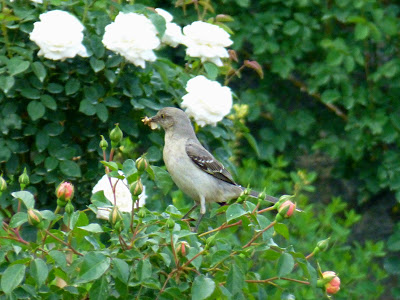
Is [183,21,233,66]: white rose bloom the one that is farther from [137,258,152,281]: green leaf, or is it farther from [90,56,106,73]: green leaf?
[137,258,152,281]: green leaf

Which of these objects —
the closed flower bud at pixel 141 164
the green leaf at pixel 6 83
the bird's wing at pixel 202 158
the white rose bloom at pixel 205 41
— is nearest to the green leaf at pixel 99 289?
the closed flower bud at pixel 141 164

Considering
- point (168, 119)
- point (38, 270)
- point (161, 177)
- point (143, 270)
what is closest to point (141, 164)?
point (143, 270)

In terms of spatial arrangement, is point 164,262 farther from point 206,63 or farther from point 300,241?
point 300,241

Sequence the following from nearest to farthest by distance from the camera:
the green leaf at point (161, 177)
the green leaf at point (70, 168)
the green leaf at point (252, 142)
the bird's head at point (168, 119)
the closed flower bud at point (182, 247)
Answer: the closed flower bud at point (182, 247)
the green leaf at point (161, 177)
the green leaf at point (70, 168)
the bird's head at point (168, 119)
the green leaf at point (252, 142)

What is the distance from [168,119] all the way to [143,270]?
4.51 feet

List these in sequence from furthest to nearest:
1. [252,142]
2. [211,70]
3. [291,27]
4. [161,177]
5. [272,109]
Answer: [272,109]
[291,27]
[252,142]
[211,70]
[161,177]

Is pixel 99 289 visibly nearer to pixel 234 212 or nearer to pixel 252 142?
pixel 234 212

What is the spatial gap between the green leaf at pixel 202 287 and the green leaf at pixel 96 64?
1.37 m

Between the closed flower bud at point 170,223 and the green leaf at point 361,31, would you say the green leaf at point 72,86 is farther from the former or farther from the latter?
the green leaf at point 361,31

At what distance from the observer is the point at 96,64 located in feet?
10.7

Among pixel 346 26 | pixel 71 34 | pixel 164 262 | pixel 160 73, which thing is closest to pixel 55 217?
pixel 164 262

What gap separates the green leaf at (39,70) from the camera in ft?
10.4

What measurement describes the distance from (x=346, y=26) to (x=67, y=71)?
106 inches

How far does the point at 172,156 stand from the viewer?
137 inches
